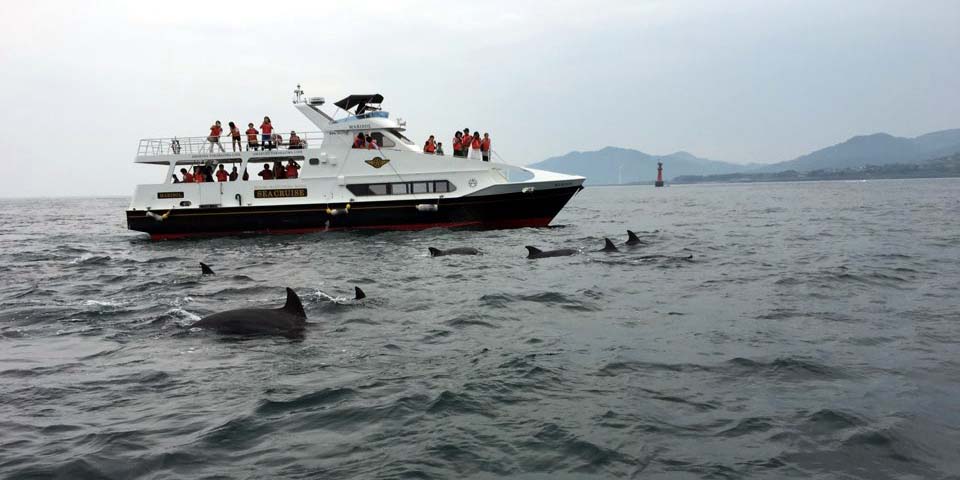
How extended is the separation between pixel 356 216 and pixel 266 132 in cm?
613

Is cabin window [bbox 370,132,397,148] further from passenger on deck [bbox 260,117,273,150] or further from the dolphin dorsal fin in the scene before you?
the dolphin dorsal fin

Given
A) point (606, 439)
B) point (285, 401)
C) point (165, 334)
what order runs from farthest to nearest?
point (165, 334)
point (285, 401)
point (606, 439)

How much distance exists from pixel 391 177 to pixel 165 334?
18.7 m

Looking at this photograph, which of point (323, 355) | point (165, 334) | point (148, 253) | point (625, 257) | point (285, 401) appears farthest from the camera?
point (148, 253)

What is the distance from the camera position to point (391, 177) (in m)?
28.3

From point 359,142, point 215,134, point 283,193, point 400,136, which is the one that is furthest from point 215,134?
point 400,136

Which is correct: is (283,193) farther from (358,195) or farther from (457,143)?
(457,143)

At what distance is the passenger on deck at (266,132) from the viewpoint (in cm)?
2978

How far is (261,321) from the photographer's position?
10.1 m

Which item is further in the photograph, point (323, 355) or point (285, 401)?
point (323, 355)

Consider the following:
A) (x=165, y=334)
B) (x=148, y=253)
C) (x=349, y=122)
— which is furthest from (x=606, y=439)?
(x=349, y=122)

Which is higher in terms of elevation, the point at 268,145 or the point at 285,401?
the point at 268,145

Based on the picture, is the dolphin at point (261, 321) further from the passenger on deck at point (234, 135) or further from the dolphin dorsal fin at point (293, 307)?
the passenger on deck at point (234, 135)

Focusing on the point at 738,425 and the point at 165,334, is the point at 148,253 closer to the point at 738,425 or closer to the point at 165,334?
the point at 165,334
